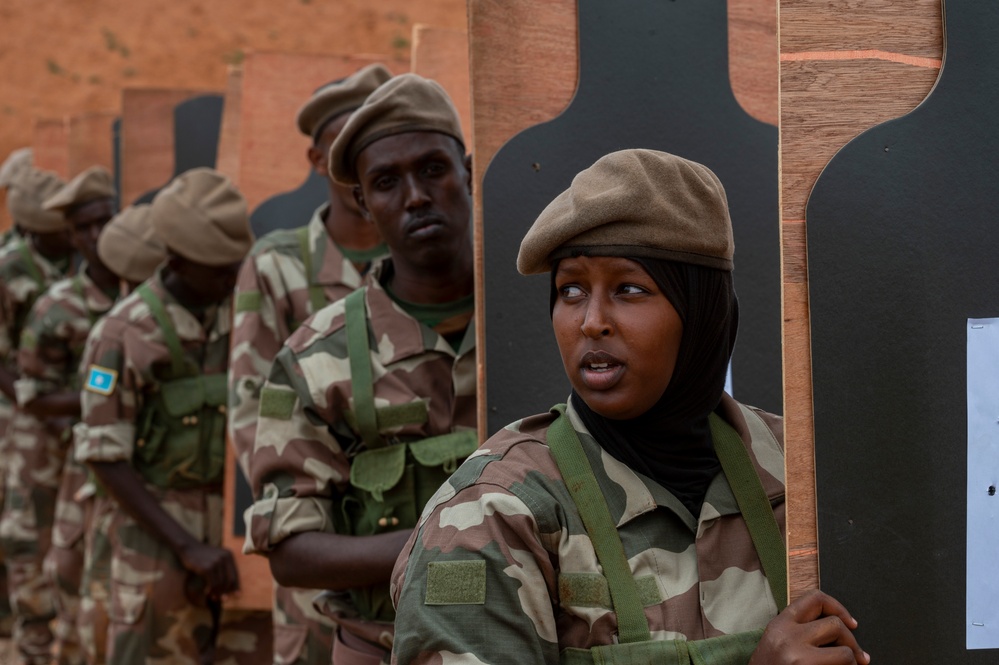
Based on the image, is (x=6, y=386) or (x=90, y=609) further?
(x=6, y=386)

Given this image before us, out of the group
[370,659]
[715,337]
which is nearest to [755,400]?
[715,337]

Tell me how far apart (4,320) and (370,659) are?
5.79 meters

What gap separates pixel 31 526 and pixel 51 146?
440cm

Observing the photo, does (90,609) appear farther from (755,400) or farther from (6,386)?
(755,400)

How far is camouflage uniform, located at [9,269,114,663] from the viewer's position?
6.29m

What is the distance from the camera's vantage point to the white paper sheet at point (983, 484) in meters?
1.85

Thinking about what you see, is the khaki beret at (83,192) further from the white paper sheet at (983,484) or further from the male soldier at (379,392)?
the white paper sheet at (983,484)

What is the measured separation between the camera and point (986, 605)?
185 cm

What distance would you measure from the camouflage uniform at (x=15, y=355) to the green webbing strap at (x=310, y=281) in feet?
13.1

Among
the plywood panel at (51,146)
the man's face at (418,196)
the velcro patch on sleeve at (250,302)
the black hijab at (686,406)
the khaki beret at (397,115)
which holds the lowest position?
the black hijab at (686,406)

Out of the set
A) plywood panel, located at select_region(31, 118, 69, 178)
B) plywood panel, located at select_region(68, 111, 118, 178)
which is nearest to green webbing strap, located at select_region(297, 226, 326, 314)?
plywood panel, located at select_region(68, 111, 118, 178)

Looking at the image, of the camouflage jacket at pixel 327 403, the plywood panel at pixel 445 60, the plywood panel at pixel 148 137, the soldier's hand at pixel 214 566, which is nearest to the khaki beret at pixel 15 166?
the plywood panel at pixel 148 137

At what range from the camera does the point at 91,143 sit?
354 inches

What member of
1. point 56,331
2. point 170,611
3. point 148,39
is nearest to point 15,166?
point 56,331
